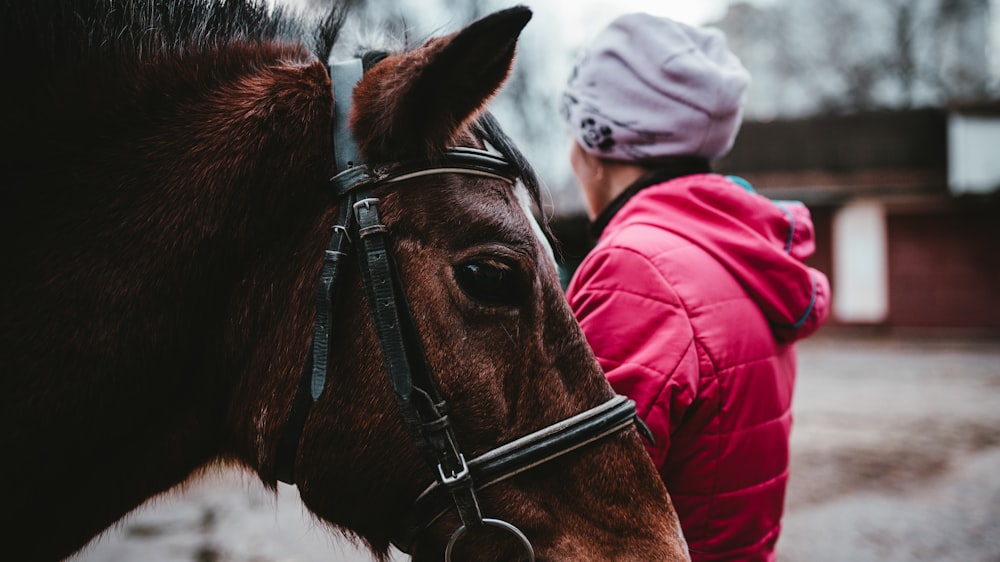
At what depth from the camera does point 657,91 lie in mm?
1841

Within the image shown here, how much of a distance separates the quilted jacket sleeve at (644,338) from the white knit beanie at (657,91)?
1.45 ft

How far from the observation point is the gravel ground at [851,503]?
5184 millimetres

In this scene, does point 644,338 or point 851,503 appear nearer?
point 644,338

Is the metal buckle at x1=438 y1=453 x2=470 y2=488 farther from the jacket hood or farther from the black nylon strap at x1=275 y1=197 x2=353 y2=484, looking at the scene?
the jacket hood

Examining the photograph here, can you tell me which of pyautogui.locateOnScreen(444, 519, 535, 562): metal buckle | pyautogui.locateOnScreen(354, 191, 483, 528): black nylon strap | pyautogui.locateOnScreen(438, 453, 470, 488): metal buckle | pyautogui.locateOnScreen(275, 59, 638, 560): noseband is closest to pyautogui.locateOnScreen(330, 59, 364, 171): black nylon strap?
pyautogui.locateOnScreen(275, 59, 638, 560): noseband

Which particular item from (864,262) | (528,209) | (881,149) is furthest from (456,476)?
(881,149)

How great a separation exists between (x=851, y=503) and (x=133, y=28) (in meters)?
7.03

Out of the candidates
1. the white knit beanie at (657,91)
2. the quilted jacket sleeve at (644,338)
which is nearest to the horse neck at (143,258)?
the quilted jacket sleeve at (644,338)

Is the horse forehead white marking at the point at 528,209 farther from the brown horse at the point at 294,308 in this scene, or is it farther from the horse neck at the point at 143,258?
the horse neck at the point at 143,258

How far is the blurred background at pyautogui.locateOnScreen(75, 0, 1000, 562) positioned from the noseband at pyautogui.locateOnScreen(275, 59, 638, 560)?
33 centimetres

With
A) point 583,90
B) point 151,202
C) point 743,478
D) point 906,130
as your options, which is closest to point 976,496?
point 743,478

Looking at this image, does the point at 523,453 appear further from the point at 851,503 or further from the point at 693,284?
the point at 851,503

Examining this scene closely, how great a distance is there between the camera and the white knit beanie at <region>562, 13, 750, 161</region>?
1.82 metres

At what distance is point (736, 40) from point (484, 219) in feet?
143
